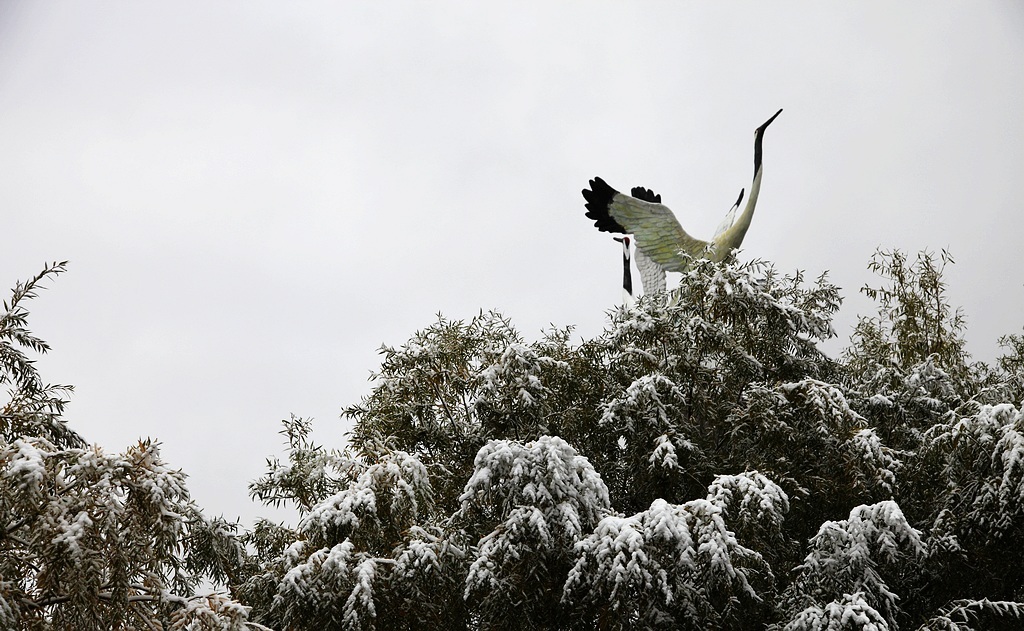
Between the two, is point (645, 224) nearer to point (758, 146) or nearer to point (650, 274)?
point (650, 274)

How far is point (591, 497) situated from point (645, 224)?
197 inches

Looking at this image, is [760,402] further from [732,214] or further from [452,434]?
[732,214]

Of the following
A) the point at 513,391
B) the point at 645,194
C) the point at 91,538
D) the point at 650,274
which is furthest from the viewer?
the point at 645,194

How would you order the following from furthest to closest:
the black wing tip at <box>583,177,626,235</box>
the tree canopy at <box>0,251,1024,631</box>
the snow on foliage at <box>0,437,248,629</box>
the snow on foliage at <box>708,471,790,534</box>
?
1. the black wing tip at <box>583,177,626,235</box>
2. the snow on foliage at <box>708,471,790,534</box>
3. the tree canopy at <box>0,251,1024,631</box>
4. the snow on foliage at <box>0,437,248,629</box>

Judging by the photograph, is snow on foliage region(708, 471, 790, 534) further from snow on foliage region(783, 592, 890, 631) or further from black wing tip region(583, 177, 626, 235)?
black wing tip region(583, 177, 626, 235)

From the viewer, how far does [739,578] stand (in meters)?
4.86

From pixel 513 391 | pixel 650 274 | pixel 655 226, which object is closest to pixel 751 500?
pixel 513 391

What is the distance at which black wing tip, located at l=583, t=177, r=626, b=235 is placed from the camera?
30.9 ft

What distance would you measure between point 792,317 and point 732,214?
3.55 metres

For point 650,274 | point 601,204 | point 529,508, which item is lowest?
point 529,508

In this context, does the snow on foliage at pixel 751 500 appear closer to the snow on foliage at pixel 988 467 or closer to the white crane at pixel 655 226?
the snow on foliage at pixel 988 467

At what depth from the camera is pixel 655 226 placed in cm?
960

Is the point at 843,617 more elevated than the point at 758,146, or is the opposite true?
the point at 758,146

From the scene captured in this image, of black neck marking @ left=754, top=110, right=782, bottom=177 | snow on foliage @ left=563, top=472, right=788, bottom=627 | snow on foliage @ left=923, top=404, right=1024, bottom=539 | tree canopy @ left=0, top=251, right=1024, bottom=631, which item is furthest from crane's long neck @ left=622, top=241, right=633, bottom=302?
snow on foliage @ left=563, top=472, right=788, bottom=627
